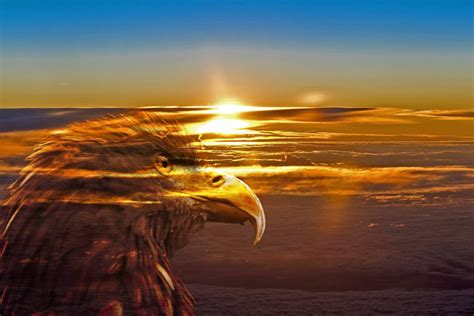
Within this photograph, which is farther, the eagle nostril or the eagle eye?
the eagle nostril

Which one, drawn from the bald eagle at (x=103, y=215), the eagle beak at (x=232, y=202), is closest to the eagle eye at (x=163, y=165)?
the bald eagle at (x=103, y=215)

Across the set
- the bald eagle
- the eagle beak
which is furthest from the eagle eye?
the eagle beak

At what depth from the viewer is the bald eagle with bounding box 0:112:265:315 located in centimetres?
559

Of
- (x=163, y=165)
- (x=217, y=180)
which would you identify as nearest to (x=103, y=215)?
(x=163, y=165)

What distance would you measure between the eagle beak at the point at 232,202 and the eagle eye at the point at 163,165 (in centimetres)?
36

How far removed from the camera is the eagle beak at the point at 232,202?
6.00 meters

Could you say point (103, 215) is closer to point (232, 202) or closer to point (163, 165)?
point (163, 165)

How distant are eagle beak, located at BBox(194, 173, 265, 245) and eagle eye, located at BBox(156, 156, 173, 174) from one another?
0.36m

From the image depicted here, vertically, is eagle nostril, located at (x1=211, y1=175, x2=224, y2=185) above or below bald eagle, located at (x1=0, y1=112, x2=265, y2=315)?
above

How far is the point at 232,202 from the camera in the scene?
6113 millimetres

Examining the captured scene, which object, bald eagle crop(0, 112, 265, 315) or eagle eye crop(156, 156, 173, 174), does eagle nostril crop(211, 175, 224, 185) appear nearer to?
bald eagle crop(0, 112, 265, 315)

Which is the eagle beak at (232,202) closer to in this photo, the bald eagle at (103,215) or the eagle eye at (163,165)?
the bald eagle at (103,215)

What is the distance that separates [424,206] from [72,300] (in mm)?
13034

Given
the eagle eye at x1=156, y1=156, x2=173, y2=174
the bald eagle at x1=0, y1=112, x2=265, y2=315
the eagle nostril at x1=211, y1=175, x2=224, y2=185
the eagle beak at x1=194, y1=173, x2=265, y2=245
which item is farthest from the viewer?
the eagle nostril at x1=211, y1=175, x2=224, y2=185
